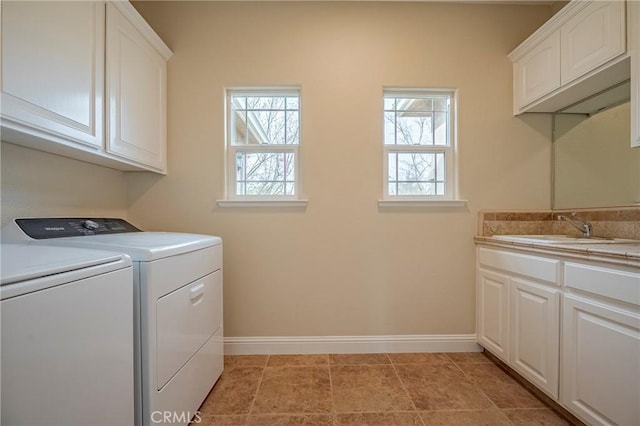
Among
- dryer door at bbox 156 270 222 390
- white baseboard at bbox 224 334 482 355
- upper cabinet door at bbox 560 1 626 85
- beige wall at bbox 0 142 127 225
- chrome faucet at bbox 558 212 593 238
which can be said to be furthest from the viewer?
white baseboard at bbox 224 334 482 355

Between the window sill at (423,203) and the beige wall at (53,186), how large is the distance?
1971 millimetres

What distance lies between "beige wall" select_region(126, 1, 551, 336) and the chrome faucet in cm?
64

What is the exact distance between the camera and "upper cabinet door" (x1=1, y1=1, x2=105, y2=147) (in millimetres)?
1000

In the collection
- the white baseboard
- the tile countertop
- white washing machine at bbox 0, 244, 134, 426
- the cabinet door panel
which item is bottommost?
the white baseboard

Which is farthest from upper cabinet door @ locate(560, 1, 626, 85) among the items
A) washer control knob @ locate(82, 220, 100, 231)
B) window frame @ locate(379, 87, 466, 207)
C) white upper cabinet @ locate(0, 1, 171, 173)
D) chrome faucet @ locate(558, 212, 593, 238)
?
washer control knob @ locate(82, 220, 100, 231)

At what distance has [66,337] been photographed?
28.9 inches

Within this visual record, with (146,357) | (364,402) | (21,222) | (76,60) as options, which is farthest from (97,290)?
(364,402)

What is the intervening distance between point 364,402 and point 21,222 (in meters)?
2.00

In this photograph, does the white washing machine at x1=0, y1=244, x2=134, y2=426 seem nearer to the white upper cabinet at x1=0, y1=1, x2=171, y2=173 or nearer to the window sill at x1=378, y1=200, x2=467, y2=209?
the white upper cabinet at x1=0, y1=1, x2=171, y2=173

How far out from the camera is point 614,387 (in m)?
1.13

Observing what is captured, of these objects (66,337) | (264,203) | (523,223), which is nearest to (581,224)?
(523,223)

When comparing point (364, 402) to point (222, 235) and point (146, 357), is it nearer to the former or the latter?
point (146, 357)

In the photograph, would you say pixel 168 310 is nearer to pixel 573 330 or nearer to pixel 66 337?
pixel 66 337

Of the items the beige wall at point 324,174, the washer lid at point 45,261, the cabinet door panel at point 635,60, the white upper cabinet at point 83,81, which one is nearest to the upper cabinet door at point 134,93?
the white upper cabinet at point 83,81
